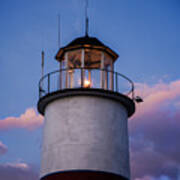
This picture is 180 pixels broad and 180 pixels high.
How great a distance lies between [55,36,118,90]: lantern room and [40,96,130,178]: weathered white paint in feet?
2.98

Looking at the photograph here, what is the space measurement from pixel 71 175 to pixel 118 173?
6.44ft

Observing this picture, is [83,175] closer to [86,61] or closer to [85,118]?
[85,118]

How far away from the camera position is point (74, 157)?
50.3 feet

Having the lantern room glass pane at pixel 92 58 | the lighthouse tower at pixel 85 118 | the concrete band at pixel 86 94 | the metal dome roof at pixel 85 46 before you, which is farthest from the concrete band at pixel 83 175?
the metal dome roof at pixel 85 46

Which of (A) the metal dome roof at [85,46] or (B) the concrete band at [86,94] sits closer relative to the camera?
(B) the concrete band at [86,94]

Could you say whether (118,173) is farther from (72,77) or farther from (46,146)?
(72,77)

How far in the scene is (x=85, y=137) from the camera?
1559 centimetres

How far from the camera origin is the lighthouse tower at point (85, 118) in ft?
50.4

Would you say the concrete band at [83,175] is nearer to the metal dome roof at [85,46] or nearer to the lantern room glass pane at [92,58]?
the lantern room glass pane at [92,58]

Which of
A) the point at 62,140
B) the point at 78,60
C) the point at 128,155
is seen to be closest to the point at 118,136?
the point at 128,155

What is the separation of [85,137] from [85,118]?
0.79 metres

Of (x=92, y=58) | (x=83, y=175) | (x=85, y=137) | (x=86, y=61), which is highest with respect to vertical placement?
(x=92, y=58)

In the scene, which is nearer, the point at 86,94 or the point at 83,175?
the point at 83,175

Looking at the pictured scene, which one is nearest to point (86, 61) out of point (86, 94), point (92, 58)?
point (92, 58)
